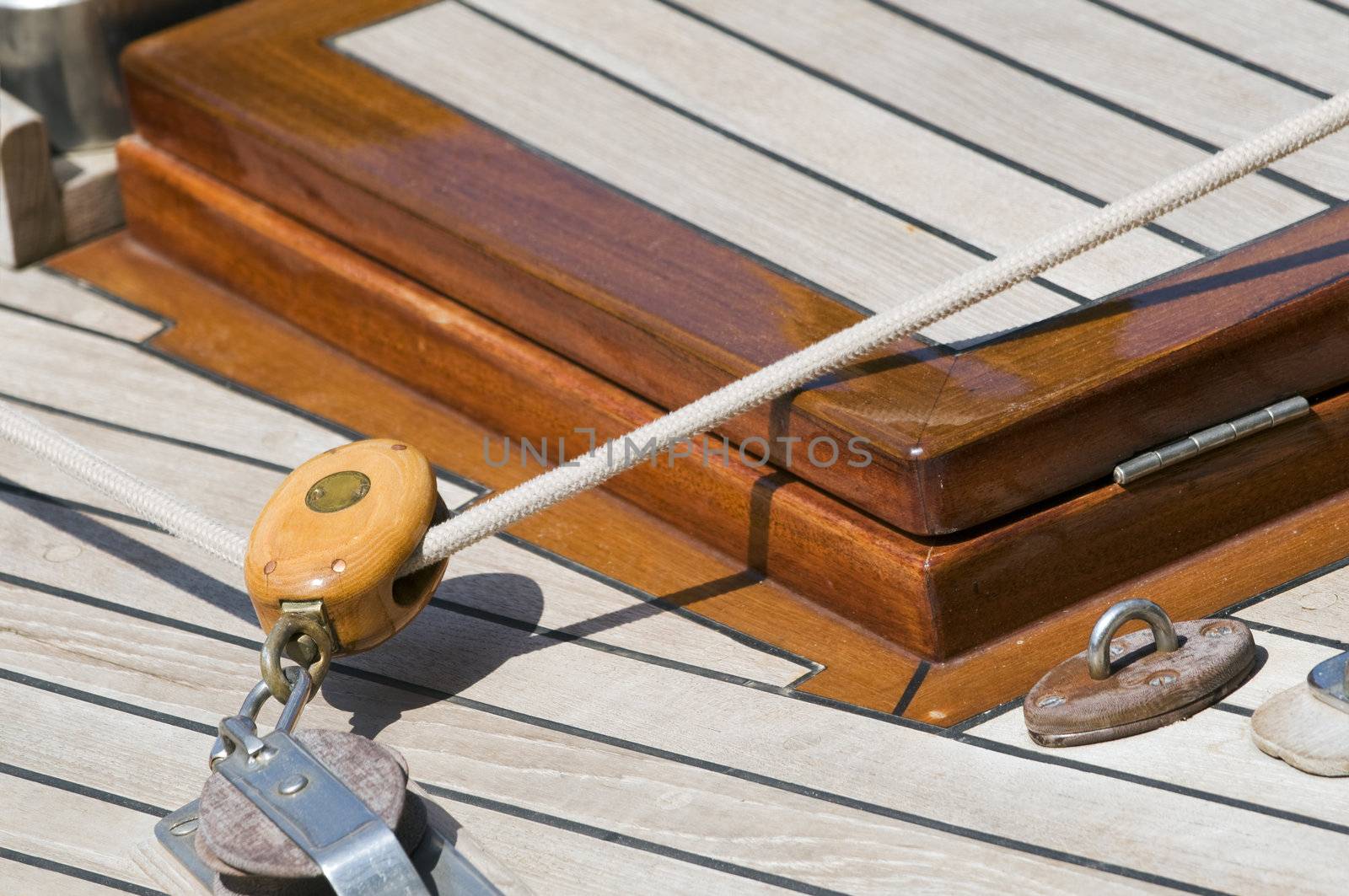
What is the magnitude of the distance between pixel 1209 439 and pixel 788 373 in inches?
13.1

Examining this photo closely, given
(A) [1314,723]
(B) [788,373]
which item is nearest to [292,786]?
(B) [788,373]

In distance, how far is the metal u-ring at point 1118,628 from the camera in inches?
45.0

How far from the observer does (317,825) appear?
3.43 feet

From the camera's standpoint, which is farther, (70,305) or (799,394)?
(70,305)

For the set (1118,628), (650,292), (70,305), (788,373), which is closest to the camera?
(1118,628)

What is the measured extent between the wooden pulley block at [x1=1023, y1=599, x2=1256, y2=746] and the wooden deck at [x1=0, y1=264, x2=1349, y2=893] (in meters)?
0.02

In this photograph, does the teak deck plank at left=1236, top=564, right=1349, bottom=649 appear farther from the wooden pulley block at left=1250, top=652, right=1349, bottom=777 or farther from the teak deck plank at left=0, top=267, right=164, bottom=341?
the teak deck plank at left=0, top=267, right=164, bottom=341

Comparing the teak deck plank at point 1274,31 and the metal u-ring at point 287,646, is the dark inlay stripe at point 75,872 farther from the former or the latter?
the teak deck plank at point 1274,31

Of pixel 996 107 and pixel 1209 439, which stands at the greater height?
pixel 996 107

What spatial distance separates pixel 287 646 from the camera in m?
1.19

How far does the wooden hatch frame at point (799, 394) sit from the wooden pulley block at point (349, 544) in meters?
0.24

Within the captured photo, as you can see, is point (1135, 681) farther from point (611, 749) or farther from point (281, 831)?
point (281, 831)

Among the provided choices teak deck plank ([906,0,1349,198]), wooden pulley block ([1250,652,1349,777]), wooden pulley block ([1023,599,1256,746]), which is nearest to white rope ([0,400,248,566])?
wooden pulley block ([1023,599,1256,746])

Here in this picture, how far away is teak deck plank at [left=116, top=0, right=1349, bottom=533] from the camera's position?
126 centimetres
